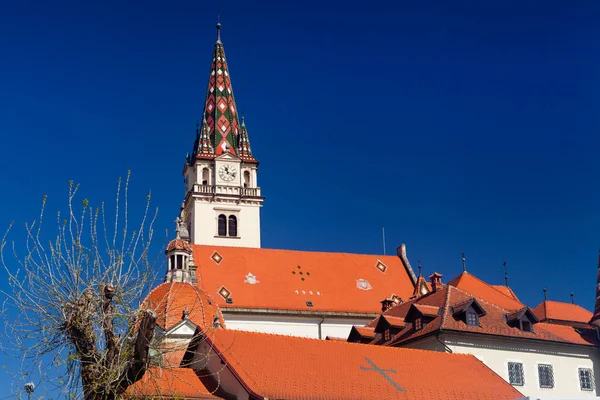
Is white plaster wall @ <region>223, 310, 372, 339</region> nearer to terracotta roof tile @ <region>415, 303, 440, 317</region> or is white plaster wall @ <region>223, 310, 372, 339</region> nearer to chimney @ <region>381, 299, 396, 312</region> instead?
chimney @ <region>381, 299, 396, 312</region>

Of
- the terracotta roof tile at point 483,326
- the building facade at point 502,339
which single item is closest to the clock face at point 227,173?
the terracotta roof tile at point 483,326

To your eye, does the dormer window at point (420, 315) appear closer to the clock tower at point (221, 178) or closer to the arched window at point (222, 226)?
the clock tower at point (221, 178)

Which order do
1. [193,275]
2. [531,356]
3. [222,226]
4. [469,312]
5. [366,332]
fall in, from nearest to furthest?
[469,312] < [531,356] < [366,332] < [193,275] < [222,226]

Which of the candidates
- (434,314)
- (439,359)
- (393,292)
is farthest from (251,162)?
(439,359)

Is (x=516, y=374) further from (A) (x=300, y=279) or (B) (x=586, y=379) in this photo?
(A) (x=300, y=279)

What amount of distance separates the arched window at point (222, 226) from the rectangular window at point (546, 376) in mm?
37155

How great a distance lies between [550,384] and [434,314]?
7.30m

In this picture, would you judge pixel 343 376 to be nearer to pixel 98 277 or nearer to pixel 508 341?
pixel 508 341

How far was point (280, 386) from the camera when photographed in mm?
33188

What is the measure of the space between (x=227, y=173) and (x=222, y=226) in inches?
234

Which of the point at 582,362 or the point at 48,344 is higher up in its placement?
the point at 582,362

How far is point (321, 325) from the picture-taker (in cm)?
6062

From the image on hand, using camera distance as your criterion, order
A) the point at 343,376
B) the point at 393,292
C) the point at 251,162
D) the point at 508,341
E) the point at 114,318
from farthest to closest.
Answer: the point at 251,162
the point at 393,292
the point at 508,341
the point at 343,376
the point at 114,318

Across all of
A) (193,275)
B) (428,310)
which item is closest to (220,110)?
(193,275)
